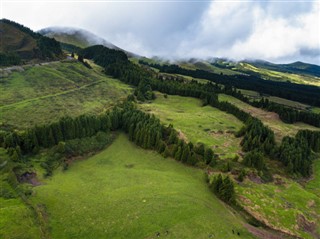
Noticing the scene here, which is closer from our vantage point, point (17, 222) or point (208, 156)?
point (17, 222)

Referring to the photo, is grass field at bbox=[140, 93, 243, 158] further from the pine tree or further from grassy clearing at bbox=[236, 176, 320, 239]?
grassy clearing at bbox=[236, 176, 320, 239]

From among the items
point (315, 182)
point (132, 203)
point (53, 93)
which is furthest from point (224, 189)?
point (53, 93)

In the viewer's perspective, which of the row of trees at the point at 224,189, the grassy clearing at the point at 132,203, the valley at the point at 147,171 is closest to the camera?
the grassy clearing at the point at 132,203

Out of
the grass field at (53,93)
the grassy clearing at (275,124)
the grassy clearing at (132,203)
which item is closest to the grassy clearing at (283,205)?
the grassy clearing at (132,203)

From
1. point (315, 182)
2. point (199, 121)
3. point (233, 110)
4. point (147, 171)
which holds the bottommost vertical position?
point (315, 182)

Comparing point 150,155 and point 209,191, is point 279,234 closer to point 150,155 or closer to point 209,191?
point 209,191

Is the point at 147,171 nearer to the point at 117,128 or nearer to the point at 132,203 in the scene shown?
the point at 132,203

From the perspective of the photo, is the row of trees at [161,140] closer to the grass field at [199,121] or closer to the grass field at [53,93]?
the grass field at [199,121]
